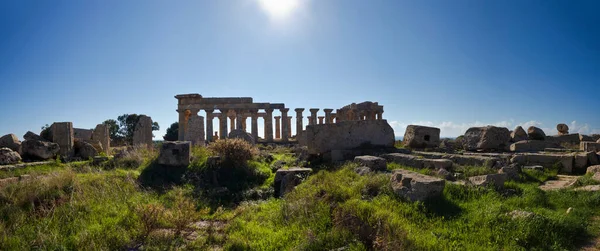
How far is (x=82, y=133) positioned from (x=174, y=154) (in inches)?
438

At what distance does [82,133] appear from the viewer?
17.6 m

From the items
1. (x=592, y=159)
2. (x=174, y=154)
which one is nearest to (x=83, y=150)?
(x=174, y=154)

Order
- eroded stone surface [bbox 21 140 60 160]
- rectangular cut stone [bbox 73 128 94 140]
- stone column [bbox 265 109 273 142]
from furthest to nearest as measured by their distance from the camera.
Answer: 1. stone column [bbox 265 109 273 142]
2. rectangular cut stone [bbox 73 128 94 140]
3. eroded stone surface [bbox 21 140 60 160]

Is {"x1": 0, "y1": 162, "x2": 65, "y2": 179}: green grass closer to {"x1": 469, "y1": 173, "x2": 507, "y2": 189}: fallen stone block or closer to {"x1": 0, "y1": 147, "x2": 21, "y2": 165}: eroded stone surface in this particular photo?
{"x1": 0, "y1": 147, "x2": 21, "y2": 165}: eroded stone surface

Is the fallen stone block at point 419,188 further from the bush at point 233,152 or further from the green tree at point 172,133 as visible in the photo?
the green tree at point 172,133

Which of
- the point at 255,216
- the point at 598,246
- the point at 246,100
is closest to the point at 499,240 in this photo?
the point at 598,246

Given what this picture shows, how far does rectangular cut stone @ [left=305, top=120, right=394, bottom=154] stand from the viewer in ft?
35.7

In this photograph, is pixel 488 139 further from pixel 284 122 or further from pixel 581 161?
pixel 284 122

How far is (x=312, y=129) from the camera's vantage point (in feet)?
36.2

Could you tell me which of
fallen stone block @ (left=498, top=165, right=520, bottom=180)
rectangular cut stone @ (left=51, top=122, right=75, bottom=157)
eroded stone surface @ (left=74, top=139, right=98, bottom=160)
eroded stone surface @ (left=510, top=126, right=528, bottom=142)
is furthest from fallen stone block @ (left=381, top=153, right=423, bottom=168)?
rectangular cut stone @ (left=51, top=122, right=75, bottom=157)

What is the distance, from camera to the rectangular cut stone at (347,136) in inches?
428

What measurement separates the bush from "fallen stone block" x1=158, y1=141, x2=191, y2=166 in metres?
0.97

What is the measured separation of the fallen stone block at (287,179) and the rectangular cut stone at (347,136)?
6.97 feet

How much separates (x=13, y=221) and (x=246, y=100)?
1039 inches
